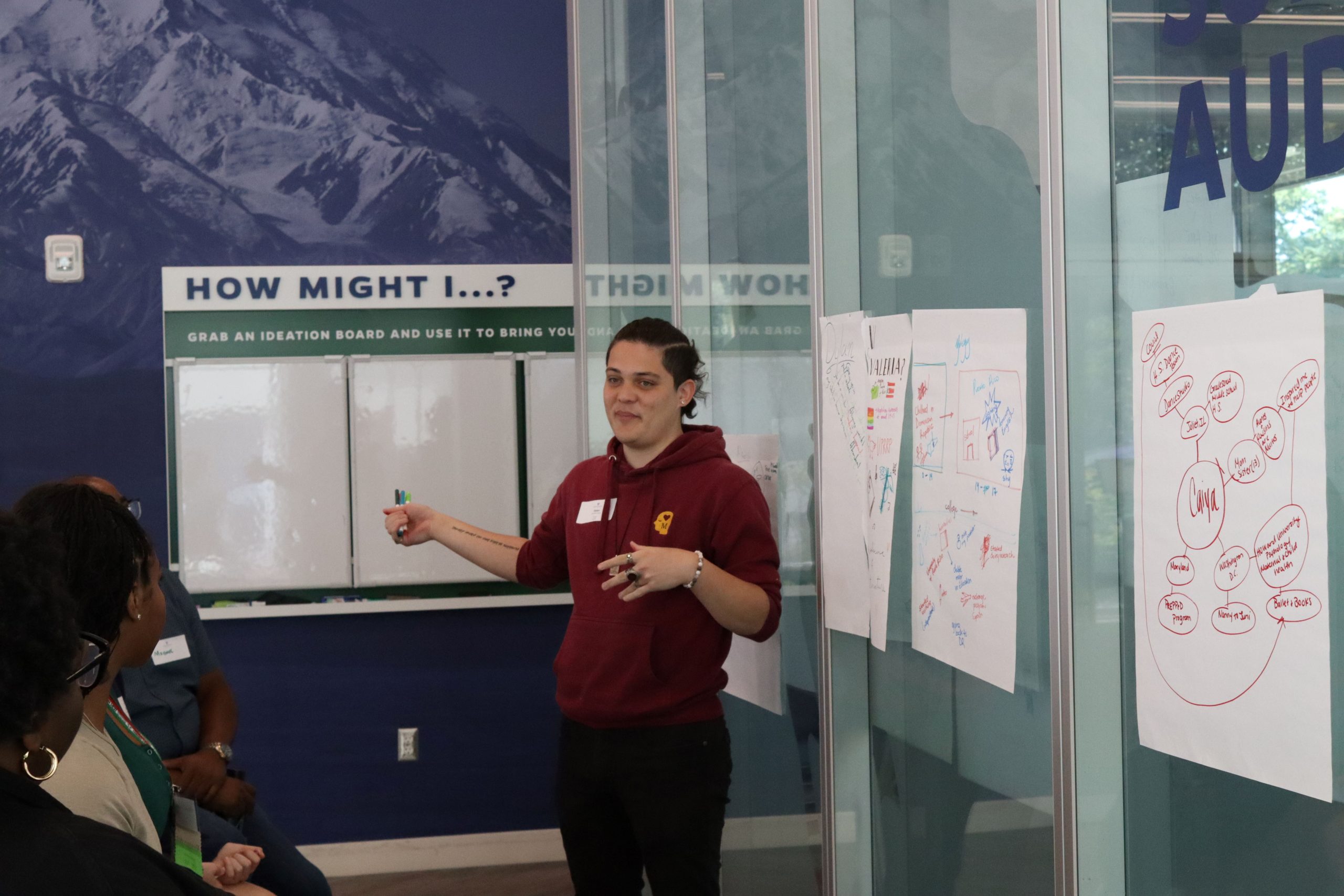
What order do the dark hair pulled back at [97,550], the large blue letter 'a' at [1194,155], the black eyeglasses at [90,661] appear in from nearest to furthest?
1. the black eyeglasses at [90,661]
2. the large blue letter 'a' at [1194,155]
3. the dark hair pulled back at [97,550]

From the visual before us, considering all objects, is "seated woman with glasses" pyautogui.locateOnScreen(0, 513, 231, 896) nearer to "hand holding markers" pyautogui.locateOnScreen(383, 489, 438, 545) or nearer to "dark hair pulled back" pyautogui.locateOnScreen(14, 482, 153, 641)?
"dark hair pulled back" pyautogui.locateOnScreen(14, 482, 153, 641)

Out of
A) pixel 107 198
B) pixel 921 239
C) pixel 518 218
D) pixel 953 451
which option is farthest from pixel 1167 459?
pixel 107 198

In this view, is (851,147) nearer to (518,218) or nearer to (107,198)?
(518,218)

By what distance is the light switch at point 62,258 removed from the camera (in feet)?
14.7

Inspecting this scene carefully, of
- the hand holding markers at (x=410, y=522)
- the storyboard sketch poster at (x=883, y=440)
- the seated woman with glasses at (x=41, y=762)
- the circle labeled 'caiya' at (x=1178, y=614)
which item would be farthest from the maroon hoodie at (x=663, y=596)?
the seated woman with glasses at (x=41, y=762)

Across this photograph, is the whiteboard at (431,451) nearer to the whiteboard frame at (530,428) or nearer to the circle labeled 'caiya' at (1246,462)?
the whiteboard frame at (530,428)

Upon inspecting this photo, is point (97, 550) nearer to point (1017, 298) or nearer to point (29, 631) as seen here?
point (29, 631)

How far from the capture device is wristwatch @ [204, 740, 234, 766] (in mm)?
2896

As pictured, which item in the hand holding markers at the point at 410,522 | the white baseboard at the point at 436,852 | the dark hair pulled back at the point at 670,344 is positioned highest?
the dark hair pulled back at the point at 670,344

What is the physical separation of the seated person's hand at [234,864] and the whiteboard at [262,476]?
2324mm

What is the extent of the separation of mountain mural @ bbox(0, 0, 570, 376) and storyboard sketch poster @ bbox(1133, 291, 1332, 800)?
3.53m

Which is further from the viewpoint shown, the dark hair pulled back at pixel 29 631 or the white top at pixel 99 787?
the white top at pixel 99 787

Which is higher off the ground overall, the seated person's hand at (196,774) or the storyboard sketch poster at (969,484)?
the storyboard sketch poster at (969,484)

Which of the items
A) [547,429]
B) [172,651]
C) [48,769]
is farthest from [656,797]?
[547,429]
